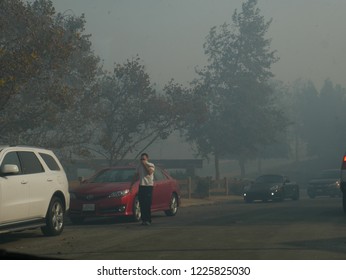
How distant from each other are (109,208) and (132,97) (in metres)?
24.5

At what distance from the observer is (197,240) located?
47.5 ft

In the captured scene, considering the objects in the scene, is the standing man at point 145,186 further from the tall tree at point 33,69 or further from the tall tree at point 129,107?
the tall tree at point 129,107

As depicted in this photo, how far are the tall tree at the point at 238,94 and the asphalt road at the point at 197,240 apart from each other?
44.5 meters

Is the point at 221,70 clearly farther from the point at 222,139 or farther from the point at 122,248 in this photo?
the point at 122,248

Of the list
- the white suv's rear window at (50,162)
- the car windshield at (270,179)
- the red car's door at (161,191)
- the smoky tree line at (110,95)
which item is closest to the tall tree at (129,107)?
the smoky tree line at (110,95)

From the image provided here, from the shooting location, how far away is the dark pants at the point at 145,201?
19016mm

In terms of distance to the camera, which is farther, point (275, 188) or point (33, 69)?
point (275, 188)

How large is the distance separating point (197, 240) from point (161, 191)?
24.8 feet

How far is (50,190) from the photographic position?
52.6ft

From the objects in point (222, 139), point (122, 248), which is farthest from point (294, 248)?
point (222, 139)

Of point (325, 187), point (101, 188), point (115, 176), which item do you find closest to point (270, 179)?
point (325, 187)

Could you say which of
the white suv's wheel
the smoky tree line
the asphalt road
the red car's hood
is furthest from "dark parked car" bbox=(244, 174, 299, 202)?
the white suv's wheel

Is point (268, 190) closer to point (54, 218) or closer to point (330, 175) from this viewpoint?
point (330, 175)

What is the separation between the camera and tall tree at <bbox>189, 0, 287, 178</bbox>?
6538 centimetres
